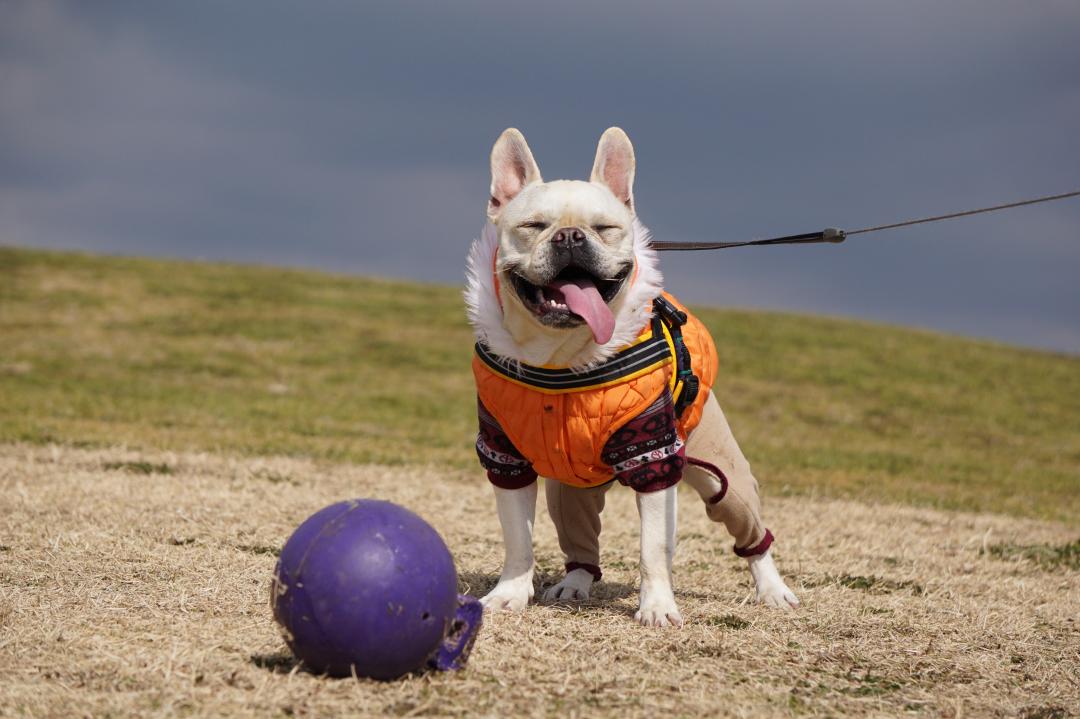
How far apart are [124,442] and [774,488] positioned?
23.1 feet

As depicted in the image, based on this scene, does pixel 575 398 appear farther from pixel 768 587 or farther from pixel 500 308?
pixel 768 587

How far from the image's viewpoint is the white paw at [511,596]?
213 inches

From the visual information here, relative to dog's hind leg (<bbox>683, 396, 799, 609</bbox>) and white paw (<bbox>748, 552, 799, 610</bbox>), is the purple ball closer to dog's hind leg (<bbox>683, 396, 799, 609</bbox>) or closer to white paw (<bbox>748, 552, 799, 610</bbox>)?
dog's hind leg (<bbox>683, 396, 799, 609</bbox>)

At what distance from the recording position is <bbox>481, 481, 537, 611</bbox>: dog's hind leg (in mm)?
5469

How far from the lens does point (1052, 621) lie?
632 centimetres

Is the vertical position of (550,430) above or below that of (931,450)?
above

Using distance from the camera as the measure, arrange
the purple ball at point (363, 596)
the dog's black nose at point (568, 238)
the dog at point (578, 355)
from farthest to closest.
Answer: the dog at point (578, 355) → the dog's black nose at point (568, 238) → the purple ball at point (363, 596)

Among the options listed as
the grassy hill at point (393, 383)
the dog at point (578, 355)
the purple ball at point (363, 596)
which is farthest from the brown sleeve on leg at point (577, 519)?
the grassy hill at point (393, 383)

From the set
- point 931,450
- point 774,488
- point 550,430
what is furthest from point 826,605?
point 931,450

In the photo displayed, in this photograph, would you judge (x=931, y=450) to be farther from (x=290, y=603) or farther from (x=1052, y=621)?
(x=290, y=603)

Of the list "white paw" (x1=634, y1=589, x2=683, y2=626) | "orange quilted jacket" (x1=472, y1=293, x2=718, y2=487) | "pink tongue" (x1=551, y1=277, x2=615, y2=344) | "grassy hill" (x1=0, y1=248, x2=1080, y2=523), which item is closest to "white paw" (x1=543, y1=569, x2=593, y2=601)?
"white paw" (x1=634, y1=589, x2=683, y2=626)

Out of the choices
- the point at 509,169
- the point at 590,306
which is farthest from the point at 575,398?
the point at 509,169

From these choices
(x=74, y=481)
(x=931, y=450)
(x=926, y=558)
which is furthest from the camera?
(x=931, y=450)

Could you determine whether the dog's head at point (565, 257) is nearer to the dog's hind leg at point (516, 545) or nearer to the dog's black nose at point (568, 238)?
the dog's black nose at point (568, 238)
